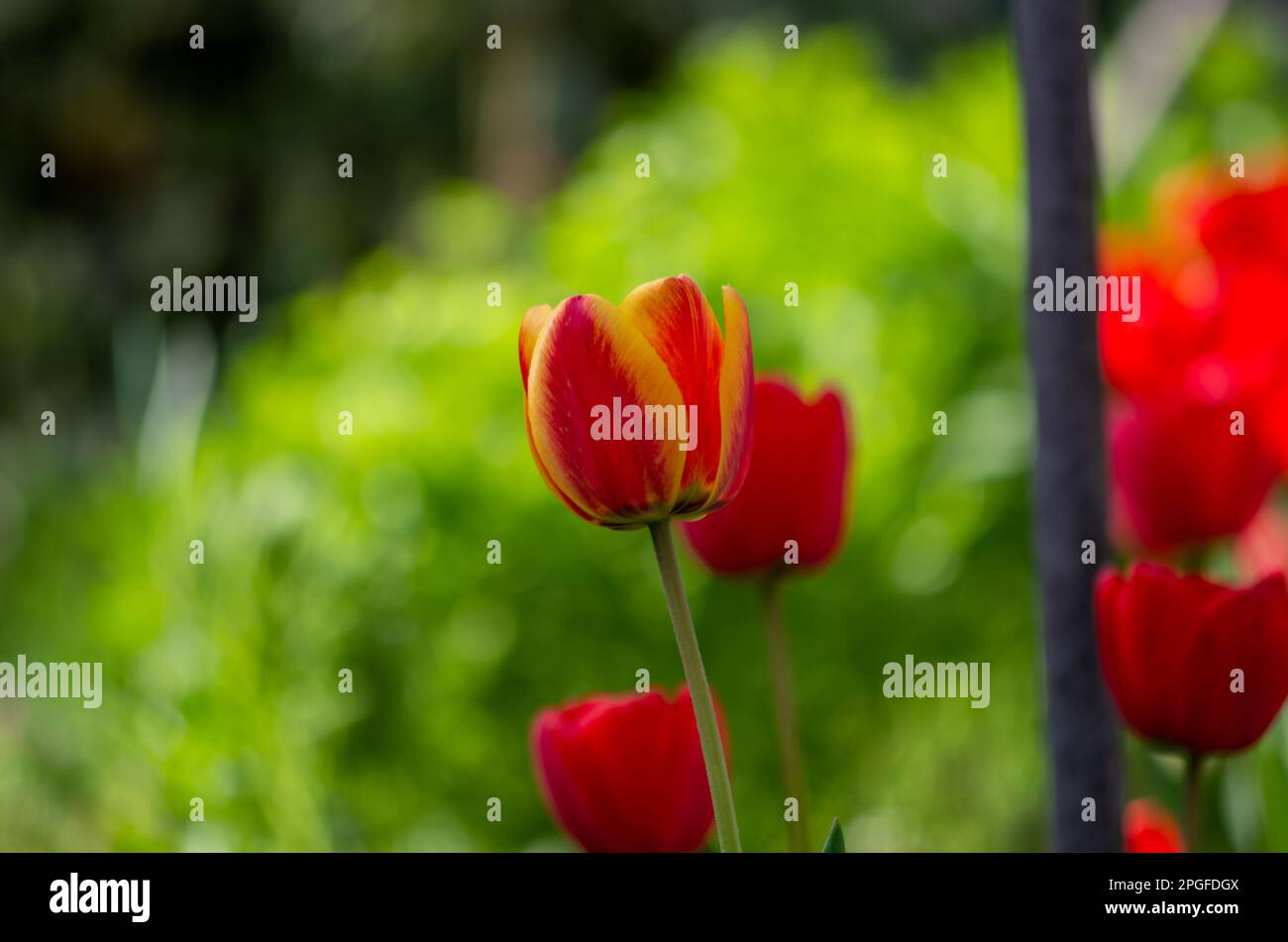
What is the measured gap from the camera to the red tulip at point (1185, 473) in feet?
1.49

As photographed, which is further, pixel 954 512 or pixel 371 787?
pixel 954 512

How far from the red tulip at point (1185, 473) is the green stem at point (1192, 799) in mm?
127

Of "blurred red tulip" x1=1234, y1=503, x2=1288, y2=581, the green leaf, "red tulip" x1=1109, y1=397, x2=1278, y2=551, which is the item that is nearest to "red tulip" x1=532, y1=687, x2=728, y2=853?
the green leaf

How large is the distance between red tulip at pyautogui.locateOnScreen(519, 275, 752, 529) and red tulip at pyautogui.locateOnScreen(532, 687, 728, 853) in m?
0.07

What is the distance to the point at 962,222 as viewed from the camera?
143 cm

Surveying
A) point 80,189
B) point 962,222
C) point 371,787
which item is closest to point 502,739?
point 371,787

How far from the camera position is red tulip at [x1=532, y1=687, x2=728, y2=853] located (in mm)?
335

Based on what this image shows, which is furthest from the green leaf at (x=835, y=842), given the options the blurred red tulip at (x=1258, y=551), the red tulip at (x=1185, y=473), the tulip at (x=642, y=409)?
the blurred red tulip at (x=1258, y=551)

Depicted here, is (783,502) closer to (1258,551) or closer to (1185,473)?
(1185,473)

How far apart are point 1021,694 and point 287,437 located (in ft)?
2.15

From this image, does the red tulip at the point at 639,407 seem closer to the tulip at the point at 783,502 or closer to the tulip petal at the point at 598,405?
the tulip petal at the point at 598,405

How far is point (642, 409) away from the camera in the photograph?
0.28 metres

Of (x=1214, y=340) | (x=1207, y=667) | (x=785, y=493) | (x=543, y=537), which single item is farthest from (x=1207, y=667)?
(x=543, y=537)
